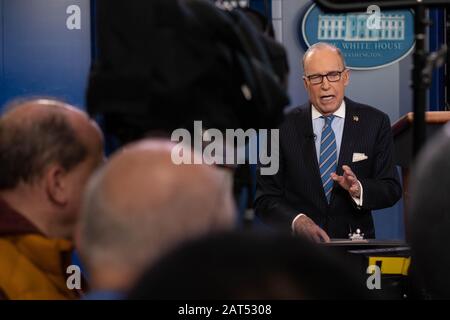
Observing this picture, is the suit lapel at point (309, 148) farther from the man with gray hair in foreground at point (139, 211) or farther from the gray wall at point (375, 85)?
the man with gray hair in foreground at point (139, 211)

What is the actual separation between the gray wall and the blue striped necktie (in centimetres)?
150

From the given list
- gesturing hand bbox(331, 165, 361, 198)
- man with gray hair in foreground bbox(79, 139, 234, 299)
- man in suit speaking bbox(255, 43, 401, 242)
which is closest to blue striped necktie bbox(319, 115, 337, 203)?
man in suit speaking bbox(255, 43, 401, 242)

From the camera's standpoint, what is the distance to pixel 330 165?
297 centimetres

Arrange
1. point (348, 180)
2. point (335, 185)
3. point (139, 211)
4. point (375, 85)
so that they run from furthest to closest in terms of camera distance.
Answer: point (375, 85)
point (335, 185)
point (348, 180)
point (139, 211)

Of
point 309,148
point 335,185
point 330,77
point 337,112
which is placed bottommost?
point 335,185

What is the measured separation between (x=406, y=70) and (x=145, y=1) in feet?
10.8

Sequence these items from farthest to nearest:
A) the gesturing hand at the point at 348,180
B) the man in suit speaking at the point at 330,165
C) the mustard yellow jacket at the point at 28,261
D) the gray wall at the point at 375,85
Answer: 1. the gray wall at the point at 375,85
2. the man in suit speaking at the point at 330,165
3. the gesturing hand at the point at 348,180
4. the mustard yellow jacket at the point at 28,261

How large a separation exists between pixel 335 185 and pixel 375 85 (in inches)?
69.7

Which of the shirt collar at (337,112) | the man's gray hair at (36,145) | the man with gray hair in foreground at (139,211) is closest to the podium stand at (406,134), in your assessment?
the shirt collar at (337,112)

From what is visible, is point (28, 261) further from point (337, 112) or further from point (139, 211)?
point (337, 112)

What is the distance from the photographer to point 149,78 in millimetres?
1385

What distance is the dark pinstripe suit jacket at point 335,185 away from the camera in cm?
289

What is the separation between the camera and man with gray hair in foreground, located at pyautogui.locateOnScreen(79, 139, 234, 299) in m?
0.98

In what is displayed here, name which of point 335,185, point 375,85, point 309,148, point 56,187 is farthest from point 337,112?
point 56,187
